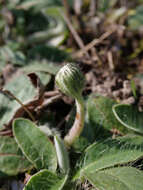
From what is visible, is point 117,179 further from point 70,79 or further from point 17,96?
point 17,96

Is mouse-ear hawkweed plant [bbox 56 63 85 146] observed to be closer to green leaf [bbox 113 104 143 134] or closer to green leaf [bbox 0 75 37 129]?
green leaf [bbox 113 104 143 134]

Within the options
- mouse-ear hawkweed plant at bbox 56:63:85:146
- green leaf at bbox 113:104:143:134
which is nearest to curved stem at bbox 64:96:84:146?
mouse-ear hawkweed plant at bbox 56:63:85:146

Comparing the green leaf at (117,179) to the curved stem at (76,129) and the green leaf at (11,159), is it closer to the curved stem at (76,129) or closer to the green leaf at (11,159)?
the curved stem at (76,129)

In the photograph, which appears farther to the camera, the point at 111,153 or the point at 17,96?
the point at 17,96

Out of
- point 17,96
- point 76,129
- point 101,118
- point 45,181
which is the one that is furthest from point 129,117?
point 17,96

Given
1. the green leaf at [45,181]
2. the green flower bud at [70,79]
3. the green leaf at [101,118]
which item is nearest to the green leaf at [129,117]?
the green leaf at [101,118]

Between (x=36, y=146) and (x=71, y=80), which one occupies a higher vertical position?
(x=71, y=80)

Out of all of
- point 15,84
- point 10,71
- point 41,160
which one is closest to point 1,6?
point 10,71

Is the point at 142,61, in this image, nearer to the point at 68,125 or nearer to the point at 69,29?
the point at 69,29
